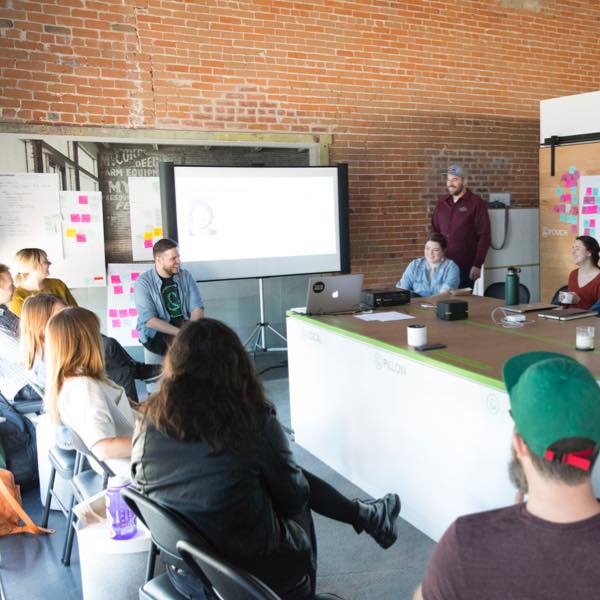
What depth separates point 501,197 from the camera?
7.29 meters

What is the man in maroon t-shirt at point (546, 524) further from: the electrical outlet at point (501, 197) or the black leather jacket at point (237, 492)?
the electrical outlet at point (501, 197)

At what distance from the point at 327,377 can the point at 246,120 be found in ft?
10.5

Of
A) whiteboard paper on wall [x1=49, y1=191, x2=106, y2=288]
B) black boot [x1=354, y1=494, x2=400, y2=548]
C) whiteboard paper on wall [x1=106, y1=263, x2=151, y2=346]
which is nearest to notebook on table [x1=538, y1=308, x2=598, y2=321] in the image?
black boot [x1=354, y1=494, x2=400, y2=548]

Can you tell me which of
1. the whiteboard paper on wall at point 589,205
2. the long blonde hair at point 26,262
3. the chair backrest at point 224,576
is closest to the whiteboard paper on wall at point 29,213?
the long blonde hair at point 26,262

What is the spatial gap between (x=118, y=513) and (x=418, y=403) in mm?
1371

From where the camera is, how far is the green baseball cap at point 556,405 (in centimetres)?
100

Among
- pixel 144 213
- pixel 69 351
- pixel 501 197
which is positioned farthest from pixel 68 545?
pixel 501 197

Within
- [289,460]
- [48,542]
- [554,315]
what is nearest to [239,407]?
[289,460]

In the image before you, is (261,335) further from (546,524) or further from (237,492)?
(546,524)

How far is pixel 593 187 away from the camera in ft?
19.5

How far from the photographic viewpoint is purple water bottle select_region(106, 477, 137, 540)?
7.16 ft

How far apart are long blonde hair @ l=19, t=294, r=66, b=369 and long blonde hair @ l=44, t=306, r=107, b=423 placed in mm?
615

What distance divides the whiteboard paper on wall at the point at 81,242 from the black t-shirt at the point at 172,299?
1.15 m

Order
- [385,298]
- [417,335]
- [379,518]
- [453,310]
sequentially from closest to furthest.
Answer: [379,518]
[417,335]
[453,310]
[385,298]
